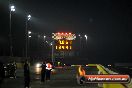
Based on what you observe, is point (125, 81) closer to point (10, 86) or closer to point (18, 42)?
point (10, 86)

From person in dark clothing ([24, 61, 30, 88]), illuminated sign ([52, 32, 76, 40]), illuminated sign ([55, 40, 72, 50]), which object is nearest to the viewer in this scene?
person in dark clothing ([24, 61, 30, 88])

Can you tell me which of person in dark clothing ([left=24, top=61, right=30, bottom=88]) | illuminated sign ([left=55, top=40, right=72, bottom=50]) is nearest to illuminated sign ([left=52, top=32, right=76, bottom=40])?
illuminated sign ([left=55, top=40, right=72, bottom=50])

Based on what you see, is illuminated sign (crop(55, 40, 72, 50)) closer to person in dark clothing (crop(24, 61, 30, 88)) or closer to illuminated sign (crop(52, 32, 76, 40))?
illuminated sign (crop(52, 32, 76, 40))

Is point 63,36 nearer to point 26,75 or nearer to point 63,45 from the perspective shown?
point 63,45

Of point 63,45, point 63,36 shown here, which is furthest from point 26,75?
point 63,36

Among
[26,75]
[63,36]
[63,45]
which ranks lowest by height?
[26,75]

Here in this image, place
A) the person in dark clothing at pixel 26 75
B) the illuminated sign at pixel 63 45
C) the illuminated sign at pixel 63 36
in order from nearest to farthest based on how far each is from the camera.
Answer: the person in dark clothing at pixel 26 75
the illuminated sign at pixel 63 45
the illuminated sign at pixel 63 36

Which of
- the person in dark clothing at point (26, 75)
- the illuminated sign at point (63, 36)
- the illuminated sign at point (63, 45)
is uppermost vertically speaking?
the illuminated sign at point (63, 36)

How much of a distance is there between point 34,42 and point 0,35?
42371 mm

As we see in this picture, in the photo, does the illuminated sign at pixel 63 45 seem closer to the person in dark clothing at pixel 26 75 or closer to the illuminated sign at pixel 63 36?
the illuminated sign at pixel 63 36

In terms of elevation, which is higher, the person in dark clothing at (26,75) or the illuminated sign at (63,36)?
the illuminated sign at (63,36)

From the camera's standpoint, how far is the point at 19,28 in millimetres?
110875

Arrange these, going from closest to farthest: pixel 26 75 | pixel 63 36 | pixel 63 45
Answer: pixel 26 75 < pixel 63 45 < pixel 63 36

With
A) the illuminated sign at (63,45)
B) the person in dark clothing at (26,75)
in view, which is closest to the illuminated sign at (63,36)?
the illuminated sign at (63,45)
